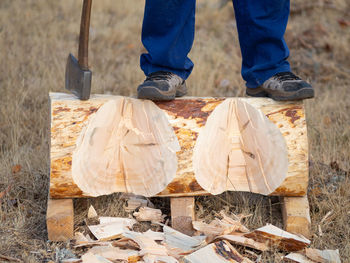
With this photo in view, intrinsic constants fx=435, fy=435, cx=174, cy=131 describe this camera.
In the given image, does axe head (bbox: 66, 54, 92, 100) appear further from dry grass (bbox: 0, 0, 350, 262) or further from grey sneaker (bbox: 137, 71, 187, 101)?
dry grass (bbox: 0, 0, 350, 262)

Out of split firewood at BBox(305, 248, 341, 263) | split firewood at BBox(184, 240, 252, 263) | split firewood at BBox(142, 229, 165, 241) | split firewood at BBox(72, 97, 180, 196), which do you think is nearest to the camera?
split firewood at BBox(184, 240, 252, 263)

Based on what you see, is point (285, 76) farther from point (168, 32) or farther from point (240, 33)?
point (168, 32)

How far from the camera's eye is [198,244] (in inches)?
73.6

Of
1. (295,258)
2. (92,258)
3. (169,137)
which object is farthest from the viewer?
(169,137)

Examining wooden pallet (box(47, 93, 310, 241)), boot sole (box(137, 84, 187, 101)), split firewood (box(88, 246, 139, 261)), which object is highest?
boot sole (box(137, 84, 187, 101))

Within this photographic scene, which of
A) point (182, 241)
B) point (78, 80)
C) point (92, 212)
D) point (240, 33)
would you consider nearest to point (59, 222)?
point (92, 212)

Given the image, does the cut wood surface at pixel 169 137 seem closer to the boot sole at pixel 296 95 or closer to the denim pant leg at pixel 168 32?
the boot sole at pixel 296 95

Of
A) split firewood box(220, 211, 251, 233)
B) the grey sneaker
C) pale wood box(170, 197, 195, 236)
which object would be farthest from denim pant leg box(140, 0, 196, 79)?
split firewood box(220, 211, 251, 233)

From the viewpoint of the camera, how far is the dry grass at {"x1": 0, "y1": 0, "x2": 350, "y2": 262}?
2.19m

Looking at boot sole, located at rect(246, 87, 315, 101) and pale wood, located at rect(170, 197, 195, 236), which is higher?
boot sole, located at rect(246, 87, 315, 101)

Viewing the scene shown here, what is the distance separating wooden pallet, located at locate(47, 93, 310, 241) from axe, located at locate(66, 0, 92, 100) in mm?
55

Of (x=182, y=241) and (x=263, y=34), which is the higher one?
(x=263, y=34)

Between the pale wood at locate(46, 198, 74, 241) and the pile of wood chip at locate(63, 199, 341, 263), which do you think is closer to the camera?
the pile of wood chip at locate(63, 199, 341, 263)

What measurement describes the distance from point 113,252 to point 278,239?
704mm
